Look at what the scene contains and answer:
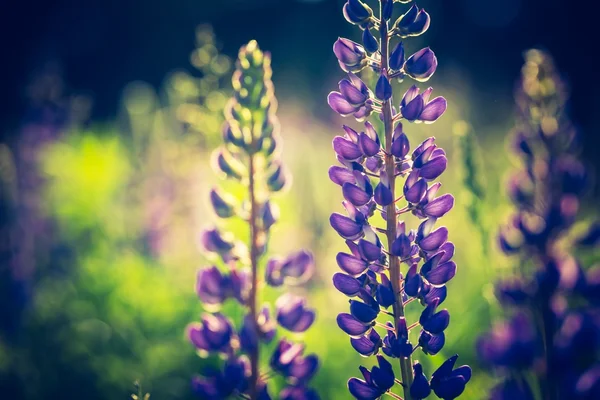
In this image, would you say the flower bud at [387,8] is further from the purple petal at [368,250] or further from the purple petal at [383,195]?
the purple petal at [368,250]

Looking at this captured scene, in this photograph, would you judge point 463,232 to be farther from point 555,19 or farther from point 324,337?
point 555,19

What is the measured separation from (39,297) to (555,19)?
1378 centimetres

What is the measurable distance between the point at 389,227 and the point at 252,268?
1.88 feet

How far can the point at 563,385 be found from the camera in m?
1.85

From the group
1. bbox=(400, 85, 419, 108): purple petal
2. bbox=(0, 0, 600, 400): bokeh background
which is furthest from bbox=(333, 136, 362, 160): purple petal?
bbox=(0, 0, 600, 400): bokeh background

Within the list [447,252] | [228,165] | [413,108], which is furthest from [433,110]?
[228,165]

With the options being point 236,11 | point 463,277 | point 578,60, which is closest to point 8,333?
point 463,277

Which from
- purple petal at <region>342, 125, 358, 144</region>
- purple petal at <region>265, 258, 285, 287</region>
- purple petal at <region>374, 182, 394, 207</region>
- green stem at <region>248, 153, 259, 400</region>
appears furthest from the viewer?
purple petal at <region>265, 258, 285, 287</region>

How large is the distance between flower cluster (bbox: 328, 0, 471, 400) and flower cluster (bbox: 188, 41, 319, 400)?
0.36 m

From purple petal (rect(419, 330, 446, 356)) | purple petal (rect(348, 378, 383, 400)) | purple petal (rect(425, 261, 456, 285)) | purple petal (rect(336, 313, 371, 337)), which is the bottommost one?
purple petal (rect(348, 378, 383, 400))

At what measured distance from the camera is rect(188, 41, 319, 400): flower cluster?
1.82 meters

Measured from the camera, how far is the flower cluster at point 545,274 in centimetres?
190

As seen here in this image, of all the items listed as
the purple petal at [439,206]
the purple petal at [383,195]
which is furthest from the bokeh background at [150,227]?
the purple petal at [383,195]

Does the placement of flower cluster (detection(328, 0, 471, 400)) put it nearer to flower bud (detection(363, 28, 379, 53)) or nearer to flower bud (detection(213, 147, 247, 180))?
flower bud (detection(363, 28, 379, 53))
